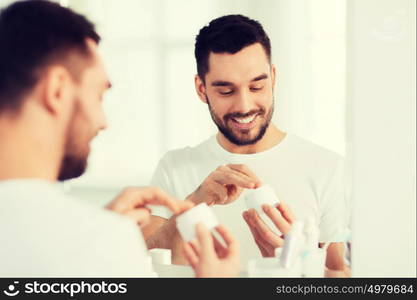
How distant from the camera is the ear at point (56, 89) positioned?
90cm

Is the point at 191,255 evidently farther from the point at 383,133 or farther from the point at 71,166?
the point at 383,133

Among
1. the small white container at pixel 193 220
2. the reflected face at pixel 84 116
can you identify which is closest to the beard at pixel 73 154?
the reflected face at pixel 84 116

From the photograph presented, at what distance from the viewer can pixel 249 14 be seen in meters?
1.08

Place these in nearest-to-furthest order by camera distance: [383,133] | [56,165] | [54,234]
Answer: [54,234] → [56,165] → [383,133]

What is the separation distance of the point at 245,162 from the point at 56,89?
0.41 meters

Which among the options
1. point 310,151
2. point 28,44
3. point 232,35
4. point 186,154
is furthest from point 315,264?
point 28,44

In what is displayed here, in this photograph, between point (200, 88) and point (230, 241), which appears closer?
point (230, 241)

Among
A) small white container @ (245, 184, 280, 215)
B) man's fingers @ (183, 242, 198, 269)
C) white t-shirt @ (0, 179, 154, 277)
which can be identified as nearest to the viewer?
white t-shirt @ (0, 179, 154, 277)

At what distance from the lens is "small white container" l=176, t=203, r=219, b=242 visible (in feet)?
3.10

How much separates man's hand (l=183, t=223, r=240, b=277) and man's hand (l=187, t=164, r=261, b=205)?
0.53ft

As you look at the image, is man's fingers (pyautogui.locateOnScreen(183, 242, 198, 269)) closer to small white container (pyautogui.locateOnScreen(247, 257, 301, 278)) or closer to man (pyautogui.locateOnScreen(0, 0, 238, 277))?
man (pyautogui.locateOnScreen(0, 0, 238, 277))

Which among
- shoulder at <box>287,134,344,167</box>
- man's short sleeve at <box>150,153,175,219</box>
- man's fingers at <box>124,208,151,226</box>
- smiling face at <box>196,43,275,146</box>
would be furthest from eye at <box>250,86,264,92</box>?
man's fingers at <box>124,208,151,226</box>

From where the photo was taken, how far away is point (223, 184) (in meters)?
1.12

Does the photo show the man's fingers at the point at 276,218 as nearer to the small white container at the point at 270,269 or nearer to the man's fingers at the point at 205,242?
the small white container at the point at 270,269
